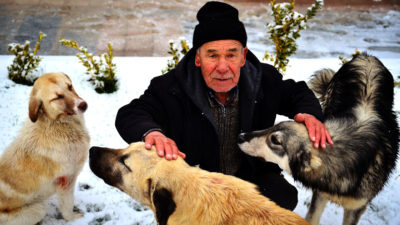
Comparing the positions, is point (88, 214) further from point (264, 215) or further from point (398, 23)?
point (398, 23)

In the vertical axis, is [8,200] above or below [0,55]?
below

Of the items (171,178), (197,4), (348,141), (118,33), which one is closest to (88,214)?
(171,178)

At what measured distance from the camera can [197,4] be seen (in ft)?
31.6

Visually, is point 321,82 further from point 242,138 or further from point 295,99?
point 242,138

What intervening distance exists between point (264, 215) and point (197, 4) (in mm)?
8661

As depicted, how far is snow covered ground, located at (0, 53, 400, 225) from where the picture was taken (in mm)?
3779

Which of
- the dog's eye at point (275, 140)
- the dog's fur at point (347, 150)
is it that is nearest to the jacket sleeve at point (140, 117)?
the dog's fur at point (347, 150)

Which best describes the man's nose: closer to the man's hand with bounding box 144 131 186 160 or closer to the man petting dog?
the man petting dog

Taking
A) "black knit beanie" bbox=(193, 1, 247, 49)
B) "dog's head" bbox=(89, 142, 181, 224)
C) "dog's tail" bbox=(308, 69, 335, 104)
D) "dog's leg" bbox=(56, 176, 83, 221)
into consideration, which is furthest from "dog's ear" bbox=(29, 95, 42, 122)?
"dog's tail" bbox=(308, 69, 335, 104)

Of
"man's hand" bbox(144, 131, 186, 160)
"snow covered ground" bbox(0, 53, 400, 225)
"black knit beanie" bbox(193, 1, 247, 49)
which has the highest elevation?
"black knit beanie" bbox(193, 1, 247, 49)

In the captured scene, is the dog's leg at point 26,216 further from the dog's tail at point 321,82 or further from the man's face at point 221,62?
the dog's tail at point 321,82

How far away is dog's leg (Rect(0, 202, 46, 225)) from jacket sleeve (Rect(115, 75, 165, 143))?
1.43 m

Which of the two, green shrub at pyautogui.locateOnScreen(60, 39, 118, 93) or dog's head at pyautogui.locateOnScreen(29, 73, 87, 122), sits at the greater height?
dog's head at pyautogui.locateOnScreen(29, 73, 87, 122)

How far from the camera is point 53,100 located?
3092 mm
